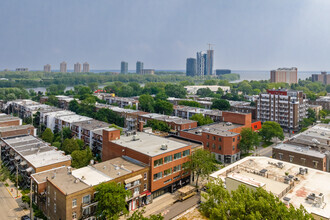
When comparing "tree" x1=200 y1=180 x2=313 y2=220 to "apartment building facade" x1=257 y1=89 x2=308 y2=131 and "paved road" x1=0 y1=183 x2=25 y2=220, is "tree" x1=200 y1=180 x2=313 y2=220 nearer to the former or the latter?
"paved road" x1=0 y1=183 x2=25 y2=220

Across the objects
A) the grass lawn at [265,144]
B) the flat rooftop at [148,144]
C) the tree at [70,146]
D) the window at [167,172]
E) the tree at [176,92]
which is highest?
the tree at [176,92]

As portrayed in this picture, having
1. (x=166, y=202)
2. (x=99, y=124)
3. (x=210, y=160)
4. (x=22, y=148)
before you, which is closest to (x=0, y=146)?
(x=22, y=148)

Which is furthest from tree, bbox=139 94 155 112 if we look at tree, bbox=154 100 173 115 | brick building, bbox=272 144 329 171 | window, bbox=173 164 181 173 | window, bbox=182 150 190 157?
window, bbox=173 164 181 173

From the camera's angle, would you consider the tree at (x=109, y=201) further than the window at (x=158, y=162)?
No

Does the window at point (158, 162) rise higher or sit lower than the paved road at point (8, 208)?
higher

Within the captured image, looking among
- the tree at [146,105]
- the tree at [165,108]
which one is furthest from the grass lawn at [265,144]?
the tree at [146,105]

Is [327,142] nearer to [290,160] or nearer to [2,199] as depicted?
[290,160]

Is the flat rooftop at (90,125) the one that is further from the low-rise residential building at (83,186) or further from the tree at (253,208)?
the tree at (253,208)

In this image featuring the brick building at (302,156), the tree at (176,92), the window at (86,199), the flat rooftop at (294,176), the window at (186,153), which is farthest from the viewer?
the tree at (176,92)
